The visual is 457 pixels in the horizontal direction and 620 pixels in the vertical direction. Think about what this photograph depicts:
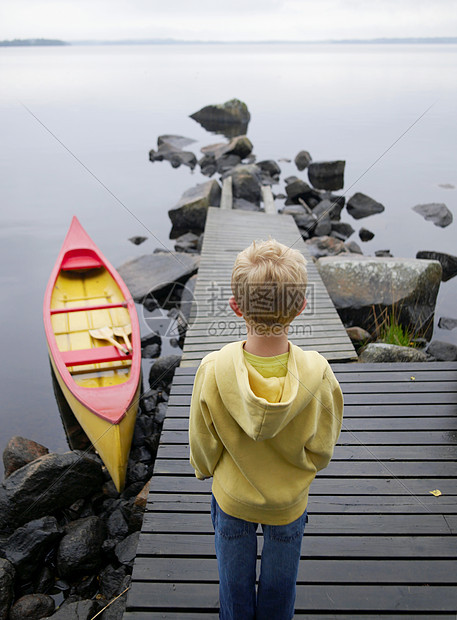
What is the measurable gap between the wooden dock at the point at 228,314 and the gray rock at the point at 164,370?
115 cm

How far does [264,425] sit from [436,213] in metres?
16.3

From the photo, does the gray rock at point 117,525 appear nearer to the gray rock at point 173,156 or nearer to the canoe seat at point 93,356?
the canoe seat at point 93,356

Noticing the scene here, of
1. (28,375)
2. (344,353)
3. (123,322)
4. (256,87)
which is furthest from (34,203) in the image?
(256,87)

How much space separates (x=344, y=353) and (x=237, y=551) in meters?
3.42

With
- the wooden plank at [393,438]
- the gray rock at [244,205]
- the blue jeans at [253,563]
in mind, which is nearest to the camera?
the blue jeans at [253,563]

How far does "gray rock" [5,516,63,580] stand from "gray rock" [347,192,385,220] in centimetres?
1357

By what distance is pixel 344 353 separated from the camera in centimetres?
498

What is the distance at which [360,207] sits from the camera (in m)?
15.7

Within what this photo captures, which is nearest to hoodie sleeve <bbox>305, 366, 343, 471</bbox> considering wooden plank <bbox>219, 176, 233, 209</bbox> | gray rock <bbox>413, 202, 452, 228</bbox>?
wooden plank <bbox>219, 176, 233, 209</bbox>

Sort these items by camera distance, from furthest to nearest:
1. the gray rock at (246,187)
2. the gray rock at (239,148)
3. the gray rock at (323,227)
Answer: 1. the gray rock at (239,148)
2. the gray rock at (246,187)
3. the gray rock at (323,227)

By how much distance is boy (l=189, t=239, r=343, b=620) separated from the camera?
4.84ft

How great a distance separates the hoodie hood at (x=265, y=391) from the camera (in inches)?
57.7

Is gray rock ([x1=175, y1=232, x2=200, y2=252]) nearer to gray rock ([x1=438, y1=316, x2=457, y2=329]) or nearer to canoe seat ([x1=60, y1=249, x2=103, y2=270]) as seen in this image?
canoe seat ([x1=60, y1=249, x2=103, y2=270])

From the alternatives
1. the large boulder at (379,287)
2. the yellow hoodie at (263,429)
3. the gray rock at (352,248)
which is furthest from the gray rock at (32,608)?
the gray rock at (352,248)
